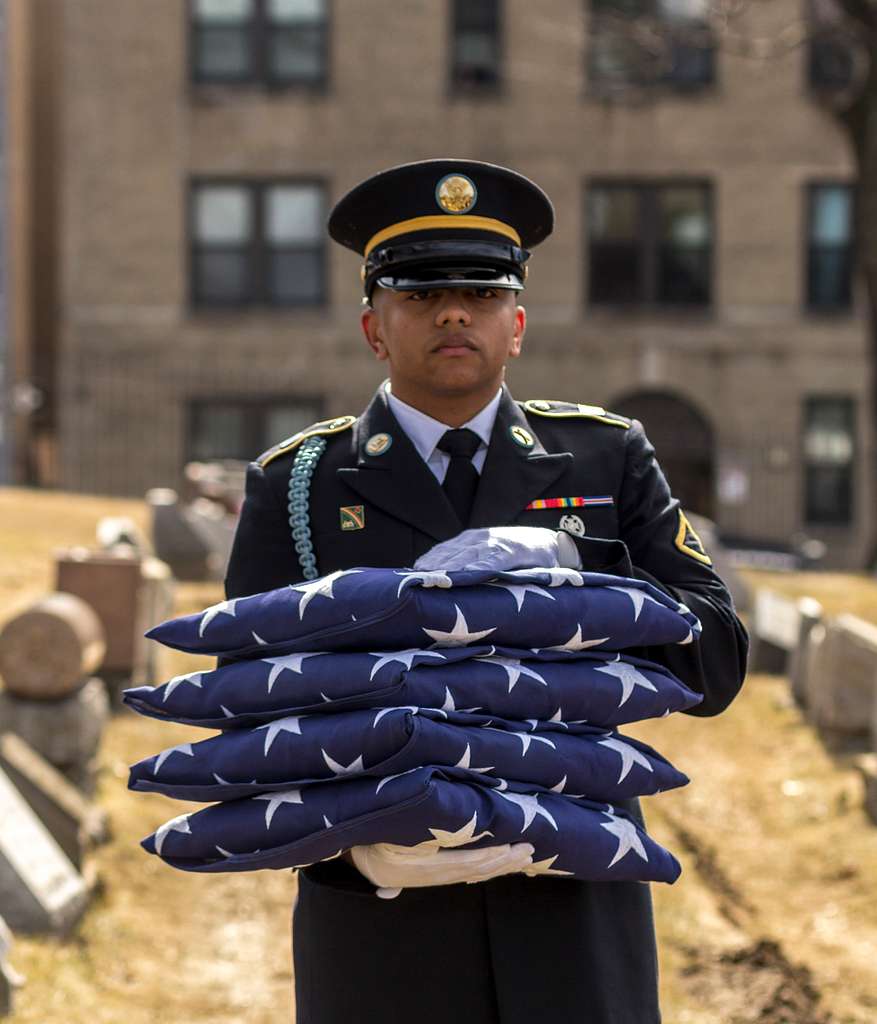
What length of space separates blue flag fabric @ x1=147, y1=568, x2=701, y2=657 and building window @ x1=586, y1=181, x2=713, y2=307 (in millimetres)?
23566

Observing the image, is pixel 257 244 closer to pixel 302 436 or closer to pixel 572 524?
pixel 302 436

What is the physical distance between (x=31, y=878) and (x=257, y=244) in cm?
2110

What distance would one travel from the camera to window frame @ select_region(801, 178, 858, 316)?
25.6 meters

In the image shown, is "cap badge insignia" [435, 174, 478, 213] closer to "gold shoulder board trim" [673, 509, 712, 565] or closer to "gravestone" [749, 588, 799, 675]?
"gold shoulder board trim" [673, 509, 712, 565]

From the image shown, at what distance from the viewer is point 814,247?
84.6ft

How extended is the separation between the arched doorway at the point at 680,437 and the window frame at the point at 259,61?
23.5 ft

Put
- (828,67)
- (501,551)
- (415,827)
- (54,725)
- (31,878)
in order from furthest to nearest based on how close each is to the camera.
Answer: (828,67) < (54,725) < (31,878) < (501,551) < (415,827)

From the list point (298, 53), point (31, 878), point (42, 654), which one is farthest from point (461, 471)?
point (298, 53)

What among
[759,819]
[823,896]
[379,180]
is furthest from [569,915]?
[759,819]

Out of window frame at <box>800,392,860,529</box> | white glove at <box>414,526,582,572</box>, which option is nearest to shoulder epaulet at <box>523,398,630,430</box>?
white glove at <box>414,526,582,572</box>

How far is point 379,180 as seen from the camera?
3.10m

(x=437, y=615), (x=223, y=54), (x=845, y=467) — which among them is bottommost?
(x=845, y=467)

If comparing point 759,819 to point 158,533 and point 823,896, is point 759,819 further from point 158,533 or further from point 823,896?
point 158,533

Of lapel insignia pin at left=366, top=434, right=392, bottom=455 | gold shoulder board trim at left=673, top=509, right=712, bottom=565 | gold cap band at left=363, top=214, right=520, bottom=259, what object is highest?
gold cap band at left=363, top=214, right=520, bottom=259
